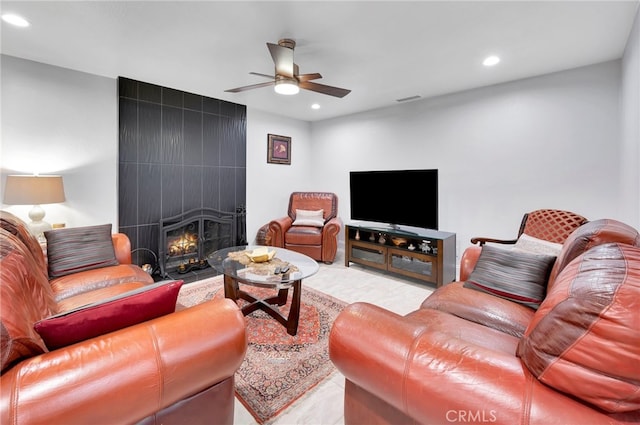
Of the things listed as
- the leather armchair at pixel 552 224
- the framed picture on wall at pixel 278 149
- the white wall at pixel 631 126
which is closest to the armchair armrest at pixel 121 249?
the framed picture on wall at pixel 278 149

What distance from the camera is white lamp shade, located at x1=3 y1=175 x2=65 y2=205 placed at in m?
2.57

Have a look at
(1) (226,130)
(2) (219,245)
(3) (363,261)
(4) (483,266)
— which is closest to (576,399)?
(4) (483,266)

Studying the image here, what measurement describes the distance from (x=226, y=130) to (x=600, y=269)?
4.46 meters

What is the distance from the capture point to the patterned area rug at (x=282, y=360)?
1.63m

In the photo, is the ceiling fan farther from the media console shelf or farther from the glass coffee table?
the media console shelf

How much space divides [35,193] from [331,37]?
3036 mm

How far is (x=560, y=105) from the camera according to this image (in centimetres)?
304

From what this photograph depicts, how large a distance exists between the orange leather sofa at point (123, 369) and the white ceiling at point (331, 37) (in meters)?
1.93

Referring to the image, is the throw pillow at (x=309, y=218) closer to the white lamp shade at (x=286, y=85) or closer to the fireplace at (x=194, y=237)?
the fireplace at (x=194, y=237)

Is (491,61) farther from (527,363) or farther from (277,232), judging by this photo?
(277,232)

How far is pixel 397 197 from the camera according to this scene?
390 centimetres

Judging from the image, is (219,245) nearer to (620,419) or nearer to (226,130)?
(226,130)

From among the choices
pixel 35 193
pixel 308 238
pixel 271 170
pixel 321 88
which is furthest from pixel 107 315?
pixel 271 170

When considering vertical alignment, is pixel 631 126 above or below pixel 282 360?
above
